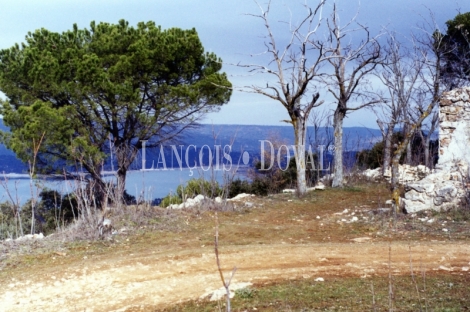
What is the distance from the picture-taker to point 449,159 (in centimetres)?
1277

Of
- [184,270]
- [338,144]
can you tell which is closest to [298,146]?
[338,144]

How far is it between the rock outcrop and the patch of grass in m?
4.30

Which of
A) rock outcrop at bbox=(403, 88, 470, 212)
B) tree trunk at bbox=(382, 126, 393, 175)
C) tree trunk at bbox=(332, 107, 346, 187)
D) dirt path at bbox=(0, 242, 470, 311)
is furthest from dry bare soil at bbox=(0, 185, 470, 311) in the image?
tree trunk at bbox=(382, 126, 393, 175)

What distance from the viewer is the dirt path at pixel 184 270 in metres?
5.98

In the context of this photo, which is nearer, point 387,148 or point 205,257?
point 205,257

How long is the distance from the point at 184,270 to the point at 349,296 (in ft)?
7.94

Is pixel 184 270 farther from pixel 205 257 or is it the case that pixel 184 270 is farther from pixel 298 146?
pixel 298 146

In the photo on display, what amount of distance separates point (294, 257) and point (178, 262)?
1683 mm

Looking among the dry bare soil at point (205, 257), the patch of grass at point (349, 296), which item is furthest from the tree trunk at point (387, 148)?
the patch of grass at point (349, 296)

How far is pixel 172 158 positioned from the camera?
62.5ft

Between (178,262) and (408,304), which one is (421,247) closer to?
(408,304)

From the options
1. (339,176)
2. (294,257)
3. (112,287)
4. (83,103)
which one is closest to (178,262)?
(112,287)

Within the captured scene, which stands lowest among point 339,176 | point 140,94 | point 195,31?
point 339,176

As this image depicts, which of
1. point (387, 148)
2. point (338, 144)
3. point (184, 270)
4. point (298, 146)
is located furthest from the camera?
point (387, 148)
